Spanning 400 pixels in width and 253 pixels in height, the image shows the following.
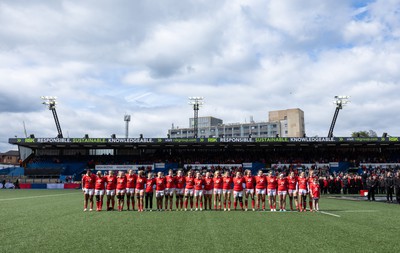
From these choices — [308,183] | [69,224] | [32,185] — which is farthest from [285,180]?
[32,185]

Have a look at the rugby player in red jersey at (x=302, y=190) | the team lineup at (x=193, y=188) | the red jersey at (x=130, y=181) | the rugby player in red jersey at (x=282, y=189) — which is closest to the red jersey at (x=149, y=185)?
the team lineup at (x=193, y=188)

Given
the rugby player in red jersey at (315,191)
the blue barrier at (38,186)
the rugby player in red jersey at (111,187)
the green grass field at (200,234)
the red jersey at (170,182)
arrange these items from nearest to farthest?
the green grass field at (200,234), the rugby player in red jersey at (315,191), the rugby player in red jersey at (111,187), the red jersey at (170,182), the blue barrier at (38,186)

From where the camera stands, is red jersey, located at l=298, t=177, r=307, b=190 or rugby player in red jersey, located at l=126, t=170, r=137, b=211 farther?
rugby player in red jersey, located at l=126, t=170, r=137, b=211

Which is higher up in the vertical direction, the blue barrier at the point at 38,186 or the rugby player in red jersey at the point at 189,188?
the rugby player in red jersey at the point at 189,188

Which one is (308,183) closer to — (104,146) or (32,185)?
(32,185)

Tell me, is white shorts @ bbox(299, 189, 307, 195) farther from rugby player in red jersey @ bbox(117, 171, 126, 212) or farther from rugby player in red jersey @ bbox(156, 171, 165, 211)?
rugby player in red jersey @ bbox(117, 171, 126, 212)

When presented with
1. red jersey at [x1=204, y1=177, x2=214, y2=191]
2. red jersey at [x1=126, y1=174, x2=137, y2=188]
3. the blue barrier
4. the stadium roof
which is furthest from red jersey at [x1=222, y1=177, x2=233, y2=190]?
the blue barrier

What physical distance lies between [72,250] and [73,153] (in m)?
50.9

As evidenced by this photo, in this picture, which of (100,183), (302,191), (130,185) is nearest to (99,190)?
(100,183)

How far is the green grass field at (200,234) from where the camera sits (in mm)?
8016

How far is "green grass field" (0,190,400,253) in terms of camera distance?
26.3 ft

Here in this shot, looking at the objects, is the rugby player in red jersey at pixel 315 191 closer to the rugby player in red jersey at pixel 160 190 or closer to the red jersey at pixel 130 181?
the rugby player in red jersey at pixel 160 190

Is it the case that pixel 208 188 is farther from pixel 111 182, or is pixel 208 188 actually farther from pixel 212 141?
pixel 212 141

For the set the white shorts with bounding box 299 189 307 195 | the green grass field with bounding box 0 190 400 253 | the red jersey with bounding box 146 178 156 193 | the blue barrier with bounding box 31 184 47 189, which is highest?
the red jersey with bounding box 146 178 156 193
